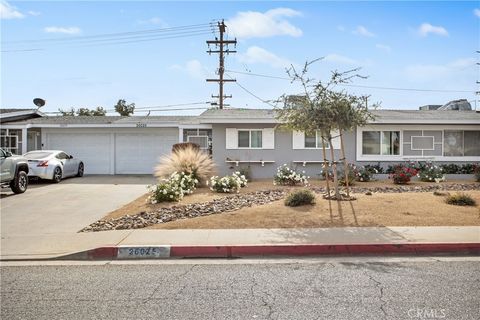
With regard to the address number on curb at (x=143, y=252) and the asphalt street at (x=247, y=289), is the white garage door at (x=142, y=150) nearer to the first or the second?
the address number on curb at (x=143, y=252)

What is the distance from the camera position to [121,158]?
2378 centimetres

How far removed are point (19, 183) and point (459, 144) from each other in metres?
18.7

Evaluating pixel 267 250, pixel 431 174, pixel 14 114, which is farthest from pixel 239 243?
pixel 14 114

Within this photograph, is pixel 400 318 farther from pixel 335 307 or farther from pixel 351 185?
pixel 351 185

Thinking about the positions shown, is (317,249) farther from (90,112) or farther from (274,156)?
(90,112)

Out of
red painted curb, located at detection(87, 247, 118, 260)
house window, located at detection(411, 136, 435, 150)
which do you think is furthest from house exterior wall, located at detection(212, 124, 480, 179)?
red painted curb, located at detection(87, 247, 118, 260)

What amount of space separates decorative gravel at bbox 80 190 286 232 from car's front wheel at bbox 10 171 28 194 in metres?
6.45

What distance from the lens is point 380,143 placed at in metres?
19.5

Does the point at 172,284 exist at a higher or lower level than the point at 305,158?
lower

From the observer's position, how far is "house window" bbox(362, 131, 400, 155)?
1945cm

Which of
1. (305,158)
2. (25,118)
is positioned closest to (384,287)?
(305,158)

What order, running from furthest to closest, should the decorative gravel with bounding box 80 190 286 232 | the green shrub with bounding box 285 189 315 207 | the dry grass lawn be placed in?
the green shrub with bounding box 285 189 315 207 → the decorative gravel with bounding box 80 190 286 232 → the dry grass lawn

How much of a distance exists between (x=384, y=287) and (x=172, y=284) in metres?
2.77

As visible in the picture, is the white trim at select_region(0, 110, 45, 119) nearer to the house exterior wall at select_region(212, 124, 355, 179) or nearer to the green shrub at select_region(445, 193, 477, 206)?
the house exterior wall at select_region(212, 124, 355, 179)
